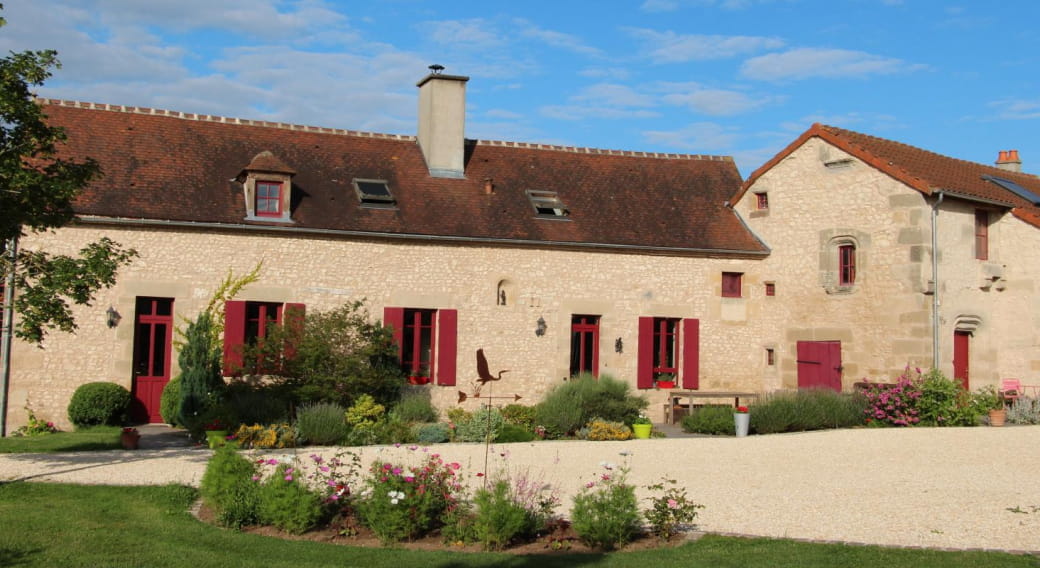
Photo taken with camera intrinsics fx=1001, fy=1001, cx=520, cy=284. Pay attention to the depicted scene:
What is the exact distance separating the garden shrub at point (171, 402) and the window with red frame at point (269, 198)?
134 inches

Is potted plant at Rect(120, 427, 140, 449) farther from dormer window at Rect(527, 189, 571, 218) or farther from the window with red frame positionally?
dormer window at Rect(527, 189, 571, 218)

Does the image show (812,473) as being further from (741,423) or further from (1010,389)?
(1010,389)

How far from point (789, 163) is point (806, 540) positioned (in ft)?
43.3

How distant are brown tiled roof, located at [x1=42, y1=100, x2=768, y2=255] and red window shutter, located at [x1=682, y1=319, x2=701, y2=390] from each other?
159 cm

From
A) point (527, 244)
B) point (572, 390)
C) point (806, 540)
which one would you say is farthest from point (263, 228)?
point (806, 540)

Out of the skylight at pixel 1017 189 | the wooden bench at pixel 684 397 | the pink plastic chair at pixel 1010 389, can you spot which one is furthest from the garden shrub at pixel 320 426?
the skylight at pixel 1017 189

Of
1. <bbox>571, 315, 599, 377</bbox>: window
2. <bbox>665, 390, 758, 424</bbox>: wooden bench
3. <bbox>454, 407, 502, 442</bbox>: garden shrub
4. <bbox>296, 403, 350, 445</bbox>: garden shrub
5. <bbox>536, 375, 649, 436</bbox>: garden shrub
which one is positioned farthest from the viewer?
<bbox>571, 315, 599, 377</bbox>: window

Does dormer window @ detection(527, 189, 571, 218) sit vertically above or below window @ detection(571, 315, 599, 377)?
above

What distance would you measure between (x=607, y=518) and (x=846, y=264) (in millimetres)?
12795

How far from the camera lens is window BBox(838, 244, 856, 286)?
19375mm

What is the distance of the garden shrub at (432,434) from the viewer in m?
15.0

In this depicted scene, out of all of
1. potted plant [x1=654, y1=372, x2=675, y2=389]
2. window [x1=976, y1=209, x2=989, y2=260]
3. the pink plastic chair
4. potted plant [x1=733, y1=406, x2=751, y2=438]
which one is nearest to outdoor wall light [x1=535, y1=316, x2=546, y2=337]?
potted plant [x1=654, y1=372, x2=675, y2=389]

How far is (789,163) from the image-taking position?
20.5 m

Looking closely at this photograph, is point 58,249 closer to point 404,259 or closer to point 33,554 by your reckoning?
point 404,259
